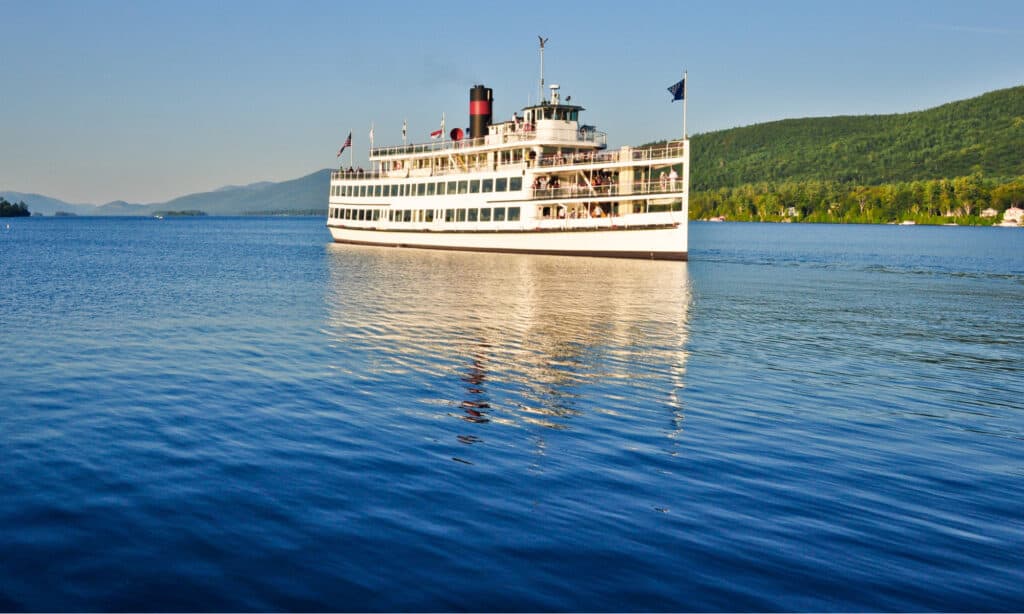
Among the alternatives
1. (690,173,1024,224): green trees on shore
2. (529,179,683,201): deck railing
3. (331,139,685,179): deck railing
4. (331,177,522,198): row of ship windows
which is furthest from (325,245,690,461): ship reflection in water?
(690,173,1024,224): green trees on shore

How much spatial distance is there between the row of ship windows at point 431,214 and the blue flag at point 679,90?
14.1 meters

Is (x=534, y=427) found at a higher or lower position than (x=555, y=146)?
lower

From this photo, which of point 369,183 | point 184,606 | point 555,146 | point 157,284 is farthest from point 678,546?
point 369,183

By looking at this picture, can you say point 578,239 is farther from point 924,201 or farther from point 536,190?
point 924,201

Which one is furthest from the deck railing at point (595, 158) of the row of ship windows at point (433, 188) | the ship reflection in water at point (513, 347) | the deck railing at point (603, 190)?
the ship reflection in water at point (513, 347)

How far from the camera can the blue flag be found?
178 ft

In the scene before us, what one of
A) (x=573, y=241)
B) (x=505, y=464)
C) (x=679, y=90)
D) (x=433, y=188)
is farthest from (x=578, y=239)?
(x=505, y=464)

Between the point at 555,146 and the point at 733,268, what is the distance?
51.3 feet

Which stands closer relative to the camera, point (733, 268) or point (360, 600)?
point (360, 600)

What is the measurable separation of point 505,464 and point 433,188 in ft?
197

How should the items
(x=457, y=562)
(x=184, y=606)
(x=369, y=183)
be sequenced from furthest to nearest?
(x=369, y=183), (x=457, y=562), (x=184, y=606)

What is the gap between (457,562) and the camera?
26.7ft

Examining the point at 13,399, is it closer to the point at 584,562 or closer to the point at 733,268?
the point at 584,562

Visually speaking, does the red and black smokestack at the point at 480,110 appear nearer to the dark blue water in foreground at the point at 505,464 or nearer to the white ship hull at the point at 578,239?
the white ship hull at the point at 578,239
